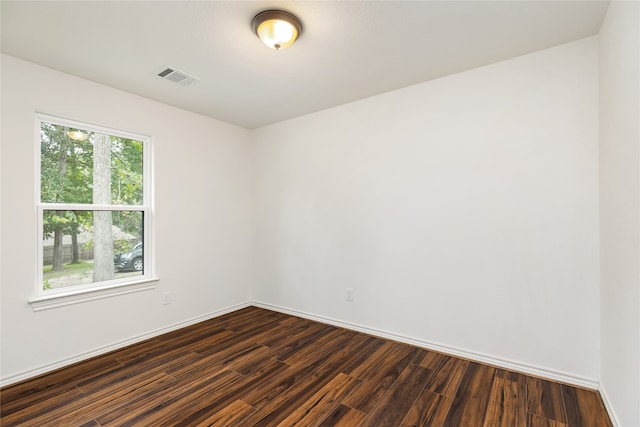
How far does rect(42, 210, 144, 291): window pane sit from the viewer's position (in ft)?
8.66

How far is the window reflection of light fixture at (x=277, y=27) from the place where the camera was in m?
1.90

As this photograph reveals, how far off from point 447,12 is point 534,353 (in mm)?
2578

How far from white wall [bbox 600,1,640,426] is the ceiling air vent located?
119 inches

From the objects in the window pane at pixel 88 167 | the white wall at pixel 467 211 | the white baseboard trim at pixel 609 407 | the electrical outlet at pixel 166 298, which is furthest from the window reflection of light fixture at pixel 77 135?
the white baseboard trim at pixel 609 407

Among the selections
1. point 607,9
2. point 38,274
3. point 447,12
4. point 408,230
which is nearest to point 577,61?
point 607,9

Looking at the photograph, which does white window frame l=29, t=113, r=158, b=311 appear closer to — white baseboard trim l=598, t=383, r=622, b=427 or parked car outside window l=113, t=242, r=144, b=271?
parked car outside window l=113, t=242, r=144, b=271

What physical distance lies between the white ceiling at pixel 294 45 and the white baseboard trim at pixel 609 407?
2.47 m

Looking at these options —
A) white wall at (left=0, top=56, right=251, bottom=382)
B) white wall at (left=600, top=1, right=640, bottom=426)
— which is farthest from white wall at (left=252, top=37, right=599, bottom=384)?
white wall at (left=0, top=56, right=251, bottom=382)

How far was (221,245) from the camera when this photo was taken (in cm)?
401

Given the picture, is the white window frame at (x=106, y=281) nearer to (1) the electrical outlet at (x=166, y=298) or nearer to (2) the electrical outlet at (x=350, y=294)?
(1) the electrical outlet at (x=166, y=298)

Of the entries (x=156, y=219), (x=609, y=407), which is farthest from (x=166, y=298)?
(x=609, y=407)

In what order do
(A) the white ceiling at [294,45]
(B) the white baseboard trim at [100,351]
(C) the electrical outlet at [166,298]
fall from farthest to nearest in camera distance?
(C) the electrical outlet at [166,298] < (B) the white baseboard trim at [100,351] < (A) the white ceiling at [294,45]

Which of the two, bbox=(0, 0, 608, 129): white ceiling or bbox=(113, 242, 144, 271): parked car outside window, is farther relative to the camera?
bbox=(113, 242, 144, 271): parked car outside window

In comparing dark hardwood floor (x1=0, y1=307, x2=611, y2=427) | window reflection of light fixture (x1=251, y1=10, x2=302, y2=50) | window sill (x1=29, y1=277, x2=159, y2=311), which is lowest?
dark hardwood floor (x1=0, y1=307, x2=611, y2=427)
